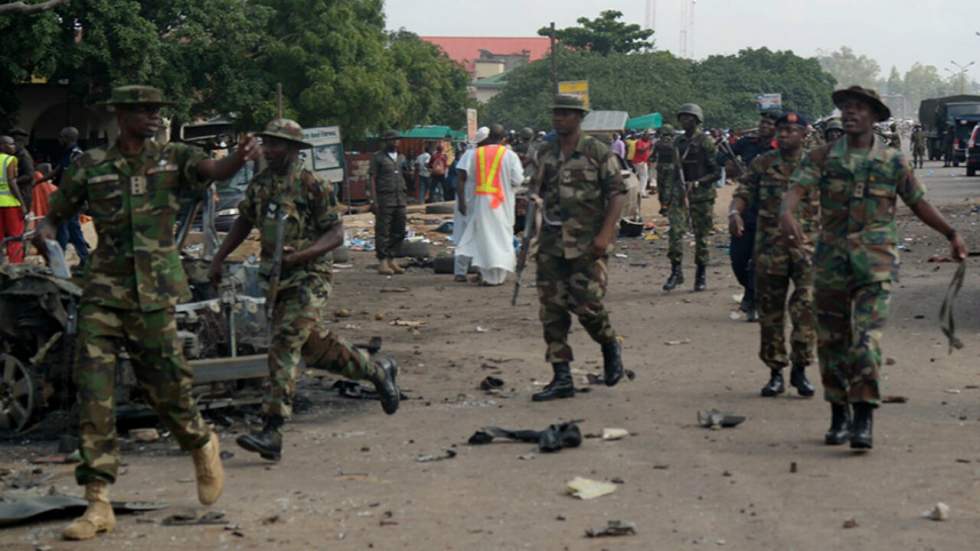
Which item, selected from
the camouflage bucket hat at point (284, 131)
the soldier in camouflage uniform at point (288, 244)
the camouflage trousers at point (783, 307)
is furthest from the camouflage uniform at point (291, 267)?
the camouflage trousers at point (783, 307)

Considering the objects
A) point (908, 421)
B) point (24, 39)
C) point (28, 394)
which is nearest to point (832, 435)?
point (908, 421)

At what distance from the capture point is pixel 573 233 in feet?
32.9

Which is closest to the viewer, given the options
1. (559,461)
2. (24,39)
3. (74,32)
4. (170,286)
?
(170,286)

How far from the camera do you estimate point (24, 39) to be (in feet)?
103

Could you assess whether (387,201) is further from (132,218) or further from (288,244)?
(132,218)

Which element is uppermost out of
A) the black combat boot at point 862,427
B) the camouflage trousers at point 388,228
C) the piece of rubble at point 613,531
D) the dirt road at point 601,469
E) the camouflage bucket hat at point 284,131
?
the camouflage bucket hat at point 284,131

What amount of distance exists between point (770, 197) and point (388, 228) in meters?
9.49

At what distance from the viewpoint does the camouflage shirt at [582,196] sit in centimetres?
1001

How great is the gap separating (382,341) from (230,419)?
401 centimetres

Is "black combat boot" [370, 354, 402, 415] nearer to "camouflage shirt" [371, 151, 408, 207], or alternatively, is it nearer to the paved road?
"camouflage shirt" [371, 151, 408, 207]

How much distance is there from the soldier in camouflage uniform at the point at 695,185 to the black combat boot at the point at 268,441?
8432mm

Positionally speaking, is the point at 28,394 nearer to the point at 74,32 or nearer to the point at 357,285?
the point at 357,285

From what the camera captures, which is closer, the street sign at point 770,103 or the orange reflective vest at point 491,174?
the street sign at point 770,103

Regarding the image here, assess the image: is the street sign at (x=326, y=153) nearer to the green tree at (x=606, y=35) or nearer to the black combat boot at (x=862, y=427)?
the black combat boot at (x=862, y=427)
